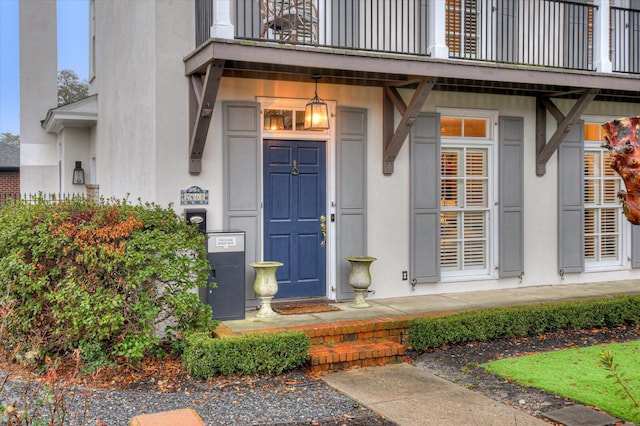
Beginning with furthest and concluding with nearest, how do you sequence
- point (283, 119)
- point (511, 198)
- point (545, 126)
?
point (545, 126), point (511, 198), point (283, 119)

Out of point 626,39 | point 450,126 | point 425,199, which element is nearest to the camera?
point 425,199

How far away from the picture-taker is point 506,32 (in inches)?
353

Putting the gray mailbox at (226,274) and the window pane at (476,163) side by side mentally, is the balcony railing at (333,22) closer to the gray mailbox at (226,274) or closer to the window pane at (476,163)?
the window pane at (476,163)

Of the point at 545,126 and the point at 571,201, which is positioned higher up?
the point at 545,126

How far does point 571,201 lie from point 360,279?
3945mm

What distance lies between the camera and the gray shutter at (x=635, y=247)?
9.94 metres

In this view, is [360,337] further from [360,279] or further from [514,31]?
[514,31]

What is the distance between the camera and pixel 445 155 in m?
8.82

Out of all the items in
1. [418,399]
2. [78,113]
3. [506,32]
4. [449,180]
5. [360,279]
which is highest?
[506,32]

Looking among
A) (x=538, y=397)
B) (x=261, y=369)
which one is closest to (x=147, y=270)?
(x=261, y=369)

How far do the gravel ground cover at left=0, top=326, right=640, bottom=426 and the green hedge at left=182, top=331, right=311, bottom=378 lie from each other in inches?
3.5

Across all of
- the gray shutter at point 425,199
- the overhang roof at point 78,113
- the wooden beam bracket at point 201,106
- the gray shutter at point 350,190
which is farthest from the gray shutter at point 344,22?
the overhang roof at point 78,113

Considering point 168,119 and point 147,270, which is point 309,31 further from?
point 147,270

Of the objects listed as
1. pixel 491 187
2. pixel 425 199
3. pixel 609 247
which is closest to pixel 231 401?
pixel 425 199
